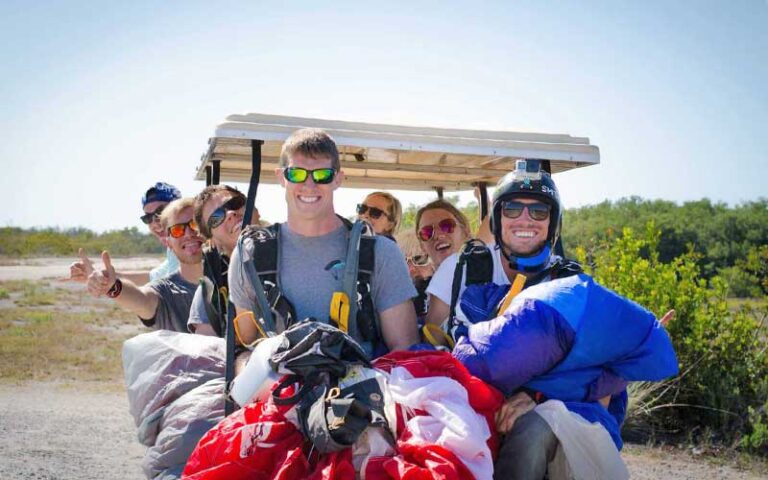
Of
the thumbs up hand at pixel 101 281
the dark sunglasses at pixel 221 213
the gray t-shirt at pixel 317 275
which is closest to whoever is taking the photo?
the gray t-shirt at pixel 317 275

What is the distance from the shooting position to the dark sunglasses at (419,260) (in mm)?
5445

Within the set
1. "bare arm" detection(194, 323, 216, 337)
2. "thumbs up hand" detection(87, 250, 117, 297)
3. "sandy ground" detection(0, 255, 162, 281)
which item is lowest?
"sandy ground" detection(0, 255, 162, 281)

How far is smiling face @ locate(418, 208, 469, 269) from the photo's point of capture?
5184 millimetres

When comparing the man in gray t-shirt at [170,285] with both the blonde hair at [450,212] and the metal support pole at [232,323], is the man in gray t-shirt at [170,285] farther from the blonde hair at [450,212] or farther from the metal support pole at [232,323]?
the blonde hair at [450,212]

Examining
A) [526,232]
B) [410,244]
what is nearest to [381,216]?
[410,244]

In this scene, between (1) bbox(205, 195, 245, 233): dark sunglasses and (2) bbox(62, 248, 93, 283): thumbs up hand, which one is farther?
(2) bbox(62, 248, 93, 283): thumbs up hand

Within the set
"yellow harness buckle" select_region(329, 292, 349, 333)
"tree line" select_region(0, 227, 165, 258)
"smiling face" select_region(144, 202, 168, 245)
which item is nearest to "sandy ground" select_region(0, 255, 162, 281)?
"tree line" select_region(0, 227, 165, 258)

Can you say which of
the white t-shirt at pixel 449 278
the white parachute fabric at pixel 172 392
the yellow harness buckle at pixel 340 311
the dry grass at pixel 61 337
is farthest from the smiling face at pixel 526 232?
the dry grass at pixel 61 337

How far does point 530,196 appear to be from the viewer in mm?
3107

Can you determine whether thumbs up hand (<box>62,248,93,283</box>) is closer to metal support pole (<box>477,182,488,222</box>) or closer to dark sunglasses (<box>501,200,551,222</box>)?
dark sunglasses (<box>501,200,551,222</box>)

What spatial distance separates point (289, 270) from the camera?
311 cm

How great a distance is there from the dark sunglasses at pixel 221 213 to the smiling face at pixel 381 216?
5.94ft

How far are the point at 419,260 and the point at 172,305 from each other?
7.20 ft

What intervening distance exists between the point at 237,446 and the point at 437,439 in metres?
0.70
